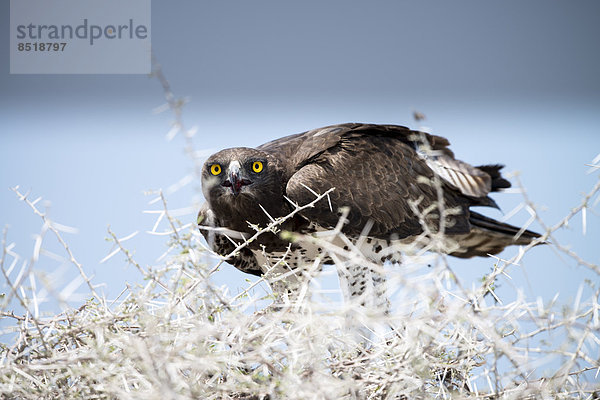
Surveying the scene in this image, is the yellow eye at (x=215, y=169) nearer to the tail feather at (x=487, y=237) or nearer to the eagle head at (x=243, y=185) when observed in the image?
the eagle head at (x=243, y=185)

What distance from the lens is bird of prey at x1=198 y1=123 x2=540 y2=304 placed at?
2377 millimetres

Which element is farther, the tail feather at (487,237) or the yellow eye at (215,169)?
the tail feather at (487,237)

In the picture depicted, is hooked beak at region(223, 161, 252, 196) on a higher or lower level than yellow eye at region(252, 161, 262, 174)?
lower

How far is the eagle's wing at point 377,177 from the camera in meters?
2.40

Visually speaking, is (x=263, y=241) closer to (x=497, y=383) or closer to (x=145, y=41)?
(x=497, y=383)

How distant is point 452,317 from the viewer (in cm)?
133

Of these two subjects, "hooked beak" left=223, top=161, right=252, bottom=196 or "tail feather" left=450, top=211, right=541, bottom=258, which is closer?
"hooked beak" left=223, top=161, right=252, bottom=196

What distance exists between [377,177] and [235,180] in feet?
2.08

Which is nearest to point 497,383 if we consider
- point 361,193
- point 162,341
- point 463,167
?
point 162,341

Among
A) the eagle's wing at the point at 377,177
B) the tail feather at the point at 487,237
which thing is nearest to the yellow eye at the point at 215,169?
the eagle's wing at the point at 377,177

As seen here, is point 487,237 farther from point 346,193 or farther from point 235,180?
point 235,180

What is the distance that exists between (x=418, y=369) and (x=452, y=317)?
0.51 ft

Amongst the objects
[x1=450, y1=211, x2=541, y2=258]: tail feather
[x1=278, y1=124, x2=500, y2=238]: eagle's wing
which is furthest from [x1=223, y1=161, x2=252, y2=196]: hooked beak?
[x1=450, y1=211, x2=541, y2=258]: tail feather

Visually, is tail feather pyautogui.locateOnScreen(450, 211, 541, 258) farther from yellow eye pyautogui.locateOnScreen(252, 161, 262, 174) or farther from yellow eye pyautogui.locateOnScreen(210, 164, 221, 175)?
yellow eye pyautogui.locateOnScreen(210, 164, 221, 175)
